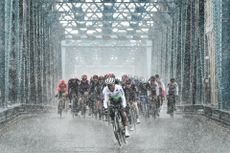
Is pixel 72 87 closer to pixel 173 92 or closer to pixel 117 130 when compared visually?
pixel 173 92

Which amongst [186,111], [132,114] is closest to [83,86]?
[186,111]

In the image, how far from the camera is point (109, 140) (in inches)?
571

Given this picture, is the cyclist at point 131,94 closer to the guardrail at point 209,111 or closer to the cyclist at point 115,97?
the guardrail at point 209,111

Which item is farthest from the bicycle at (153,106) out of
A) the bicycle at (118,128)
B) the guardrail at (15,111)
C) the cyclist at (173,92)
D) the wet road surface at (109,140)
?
the bicycle at (118,128)

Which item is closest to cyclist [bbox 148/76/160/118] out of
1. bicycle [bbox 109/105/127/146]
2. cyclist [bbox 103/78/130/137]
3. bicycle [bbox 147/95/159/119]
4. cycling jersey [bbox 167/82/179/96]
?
bicycle [bbox 147/95/159/119]

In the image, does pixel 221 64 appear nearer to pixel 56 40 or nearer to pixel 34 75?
pixel 34 75

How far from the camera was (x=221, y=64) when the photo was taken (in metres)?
20.1

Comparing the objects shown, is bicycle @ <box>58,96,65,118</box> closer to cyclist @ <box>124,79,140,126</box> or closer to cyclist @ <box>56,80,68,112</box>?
cyclist @ <box>56,80,68,112</box>

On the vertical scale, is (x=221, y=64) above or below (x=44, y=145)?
above

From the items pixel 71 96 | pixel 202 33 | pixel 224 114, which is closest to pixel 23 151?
pixel 224 114

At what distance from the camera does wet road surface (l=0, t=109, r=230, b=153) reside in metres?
12.2

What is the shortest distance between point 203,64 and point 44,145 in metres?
13.7

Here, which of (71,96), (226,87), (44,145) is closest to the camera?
(44,145)

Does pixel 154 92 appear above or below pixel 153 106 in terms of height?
above
